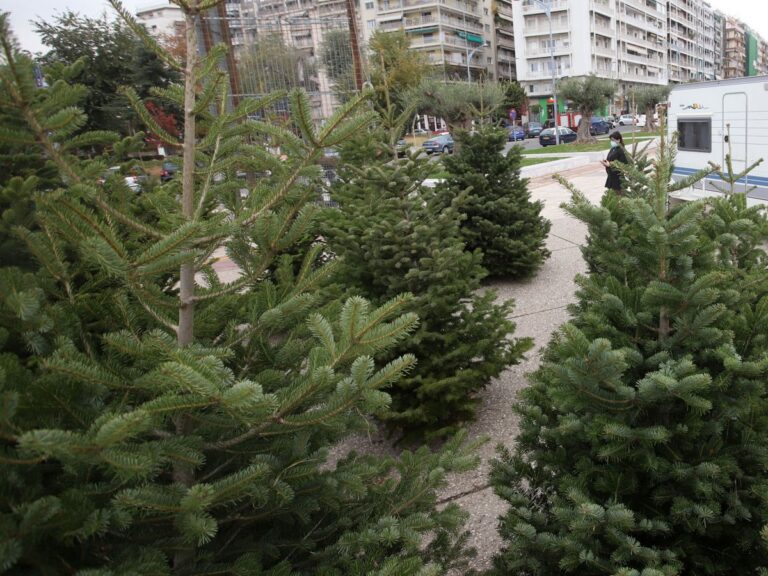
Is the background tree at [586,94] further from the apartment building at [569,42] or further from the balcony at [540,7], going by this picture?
the balcony at [540,7]

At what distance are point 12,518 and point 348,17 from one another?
9.44 m

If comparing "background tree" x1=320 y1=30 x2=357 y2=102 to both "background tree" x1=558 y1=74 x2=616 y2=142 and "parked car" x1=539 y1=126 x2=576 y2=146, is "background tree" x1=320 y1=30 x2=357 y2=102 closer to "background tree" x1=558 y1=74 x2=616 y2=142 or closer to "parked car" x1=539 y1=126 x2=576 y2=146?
"background tree" x1=558 y1=74 x2=616 y2=142

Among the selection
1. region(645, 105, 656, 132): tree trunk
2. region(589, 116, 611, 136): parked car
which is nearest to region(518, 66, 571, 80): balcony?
region(589, 116, 611, 136): parked car

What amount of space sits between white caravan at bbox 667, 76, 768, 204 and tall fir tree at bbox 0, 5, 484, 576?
29.9 ft

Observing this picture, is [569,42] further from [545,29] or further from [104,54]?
[104,54]

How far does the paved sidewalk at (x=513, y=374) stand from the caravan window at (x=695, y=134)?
2536 millimetres

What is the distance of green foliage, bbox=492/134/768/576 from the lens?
1.90m

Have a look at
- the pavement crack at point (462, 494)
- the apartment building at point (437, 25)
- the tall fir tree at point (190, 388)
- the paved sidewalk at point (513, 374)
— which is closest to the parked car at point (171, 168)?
the tall fir tree at point (190, 388)

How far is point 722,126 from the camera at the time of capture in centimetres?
1047

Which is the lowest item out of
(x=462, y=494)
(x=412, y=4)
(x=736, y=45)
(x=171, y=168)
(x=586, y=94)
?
(x=462, y=494)

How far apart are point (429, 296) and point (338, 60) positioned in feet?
23.9

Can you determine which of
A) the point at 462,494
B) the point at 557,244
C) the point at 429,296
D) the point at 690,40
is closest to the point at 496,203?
the point at 557,244

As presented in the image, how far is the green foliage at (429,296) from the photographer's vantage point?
4266 millimetres

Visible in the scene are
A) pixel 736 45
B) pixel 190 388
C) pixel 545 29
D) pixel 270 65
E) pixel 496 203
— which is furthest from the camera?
pixel 736 45
